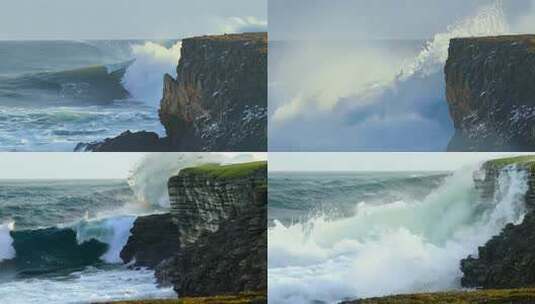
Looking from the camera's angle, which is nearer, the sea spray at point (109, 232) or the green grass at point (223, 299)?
the green grass at point (223, 299)

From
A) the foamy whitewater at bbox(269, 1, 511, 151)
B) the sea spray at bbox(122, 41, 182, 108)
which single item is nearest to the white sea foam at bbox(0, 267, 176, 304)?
the sea spray at bbox(122, 41, 182, 108)

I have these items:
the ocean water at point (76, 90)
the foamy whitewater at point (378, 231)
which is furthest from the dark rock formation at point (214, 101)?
the foamy whitewater at point (378, 231)

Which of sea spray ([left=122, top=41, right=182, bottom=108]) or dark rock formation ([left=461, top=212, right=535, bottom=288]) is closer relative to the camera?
dark rock formation ([left=461, top=212, right=535, bottom=288])

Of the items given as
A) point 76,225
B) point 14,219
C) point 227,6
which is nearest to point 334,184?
point 227,6

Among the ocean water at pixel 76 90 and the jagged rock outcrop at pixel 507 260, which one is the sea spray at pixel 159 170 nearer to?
the ocean water at pixel 76 90

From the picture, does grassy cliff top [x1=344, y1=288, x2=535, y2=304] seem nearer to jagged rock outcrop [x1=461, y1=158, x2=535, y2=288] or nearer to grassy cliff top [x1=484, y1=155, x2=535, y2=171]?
jagged rock outcrop [x1=461, y1=158, x2=535, y2=288]

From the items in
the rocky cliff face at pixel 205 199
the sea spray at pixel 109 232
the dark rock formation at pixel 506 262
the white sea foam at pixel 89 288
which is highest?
the rocky cliff face at pixel 205 199

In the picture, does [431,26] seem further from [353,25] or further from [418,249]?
[418,249]
